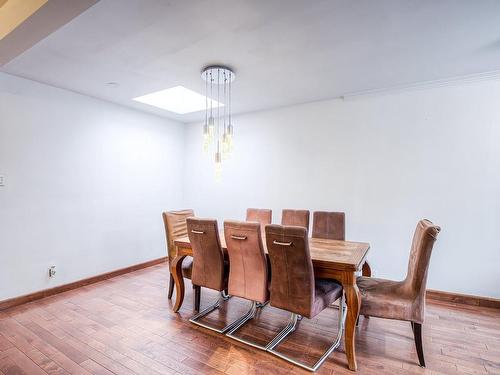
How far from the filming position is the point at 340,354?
2.12m

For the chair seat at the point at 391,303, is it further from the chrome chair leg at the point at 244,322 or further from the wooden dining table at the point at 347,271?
the chrome chair leg at the point at 244,322

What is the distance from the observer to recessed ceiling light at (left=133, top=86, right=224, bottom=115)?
3.57 m

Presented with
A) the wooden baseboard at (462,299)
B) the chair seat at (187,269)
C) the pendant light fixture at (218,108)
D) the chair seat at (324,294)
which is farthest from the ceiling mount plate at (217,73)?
the wooden baseboard at (462,299)

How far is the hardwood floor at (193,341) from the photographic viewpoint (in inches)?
77.0

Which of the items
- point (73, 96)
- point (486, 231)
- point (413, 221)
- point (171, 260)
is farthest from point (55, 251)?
point (486, 231)

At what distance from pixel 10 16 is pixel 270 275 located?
104 inches

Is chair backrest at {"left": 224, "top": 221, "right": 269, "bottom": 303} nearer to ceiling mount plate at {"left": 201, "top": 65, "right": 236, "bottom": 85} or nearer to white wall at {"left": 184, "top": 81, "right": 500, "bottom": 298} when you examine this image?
ceiling mount plate at {"left": 201, "top": 65, "right": 236, "bottom": 85}

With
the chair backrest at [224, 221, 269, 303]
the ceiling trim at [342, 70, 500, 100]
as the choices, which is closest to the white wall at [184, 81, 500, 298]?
the ceiling trim at [342, 70, 500, 100]

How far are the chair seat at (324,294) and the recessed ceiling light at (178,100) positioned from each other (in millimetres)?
2705

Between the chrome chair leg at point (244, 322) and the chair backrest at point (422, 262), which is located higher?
the chair backrest at point (422, 262)

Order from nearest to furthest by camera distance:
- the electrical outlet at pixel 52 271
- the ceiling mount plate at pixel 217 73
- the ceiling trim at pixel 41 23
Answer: the ceiling trim at pixel 41 23
the ceiling mount plate at pixel 217 73
the electrical outlet at pixel 52 271

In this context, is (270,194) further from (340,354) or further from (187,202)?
(340,354)

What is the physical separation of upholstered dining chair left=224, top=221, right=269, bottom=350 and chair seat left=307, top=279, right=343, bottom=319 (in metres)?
0.40

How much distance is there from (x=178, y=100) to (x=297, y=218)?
93.7 inches
